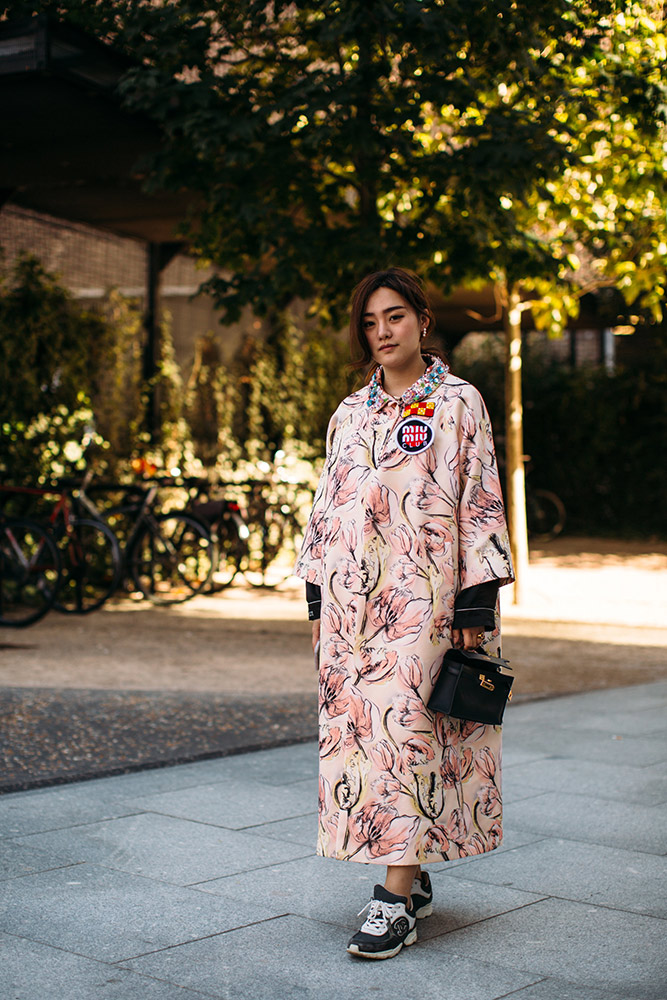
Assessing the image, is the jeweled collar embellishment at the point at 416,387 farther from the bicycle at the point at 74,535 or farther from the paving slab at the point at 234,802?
the bicycle at the point at 74,535

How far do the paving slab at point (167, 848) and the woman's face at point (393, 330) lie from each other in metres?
1.60

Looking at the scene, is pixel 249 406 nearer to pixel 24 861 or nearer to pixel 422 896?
pixel 24 861

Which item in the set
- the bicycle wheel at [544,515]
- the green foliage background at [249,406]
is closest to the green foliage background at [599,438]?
the green foliage background at [249,406]

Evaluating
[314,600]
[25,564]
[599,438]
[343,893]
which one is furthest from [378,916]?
[599,438]

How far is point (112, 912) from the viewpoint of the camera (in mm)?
3277

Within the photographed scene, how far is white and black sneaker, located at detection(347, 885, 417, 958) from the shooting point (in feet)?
9.86

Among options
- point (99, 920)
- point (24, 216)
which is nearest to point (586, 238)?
point (24, 216)

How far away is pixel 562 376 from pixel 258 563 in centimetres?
848

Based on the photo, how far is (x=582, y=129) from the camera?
8008mm

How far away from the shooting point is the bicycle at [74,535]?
9.53m

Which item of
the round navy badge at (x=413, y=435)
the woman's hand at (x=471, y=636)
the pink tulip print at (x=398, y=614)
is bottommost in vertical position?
the woman's hand at (x=471, y=636)

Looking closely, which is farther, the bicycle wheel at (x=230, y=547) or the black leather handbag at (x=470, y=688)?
the bicycle wheel at (x=230, y=547)

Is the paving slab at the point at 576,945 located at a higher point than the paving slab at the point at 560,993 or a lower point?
lower

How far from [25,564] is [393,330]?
6284 mm
